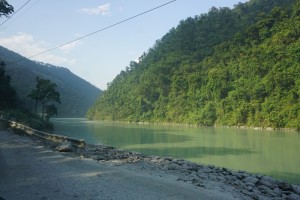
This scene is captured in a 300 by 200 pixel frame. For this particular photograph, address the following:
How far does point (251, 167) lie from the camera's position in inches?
694

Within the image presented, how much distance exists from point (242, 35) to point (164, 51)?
145 ft

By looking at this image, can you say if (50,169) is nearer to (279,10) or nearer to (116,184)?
(116,184)

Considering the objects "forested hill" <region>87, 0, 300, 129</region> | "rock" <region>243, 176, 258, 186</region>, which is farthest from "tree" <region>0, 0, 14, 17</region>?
"forested hill" <region>87, 0, 300, 129</region>

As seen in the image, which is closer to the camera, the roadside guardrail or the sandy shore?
the sandy shore

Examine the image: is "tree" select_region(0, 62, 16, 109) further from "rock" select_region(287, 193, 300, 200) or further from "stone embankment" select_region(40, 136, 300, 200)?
"rock" select_region(287, 193, 300, 200)

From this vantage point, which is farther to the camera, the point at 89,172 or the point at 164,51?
the point at 164,51

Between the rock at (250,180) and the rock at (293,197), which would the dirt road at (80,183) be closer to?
the rock at (293,197)

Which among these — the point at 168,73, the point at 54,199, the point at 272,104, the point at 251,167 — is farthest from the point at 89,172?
the point at 168,73

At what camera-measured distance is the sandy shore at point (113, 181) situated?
6.73 m

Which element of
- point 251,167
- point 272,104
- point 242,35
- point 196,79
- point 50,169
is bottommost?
point 251,167

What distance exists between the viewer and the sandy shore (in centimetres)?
673

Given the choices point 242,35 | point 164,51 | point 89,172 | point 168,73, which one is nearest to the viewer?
point 89,172

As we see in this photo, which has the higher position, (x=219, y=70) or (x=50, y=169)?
(x=219, y=70)

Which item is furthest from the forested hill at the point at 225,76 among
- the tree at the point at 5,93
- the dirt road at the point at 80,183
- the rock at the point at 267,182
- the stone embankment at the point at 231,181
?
the dirt road at the point at 80,183
